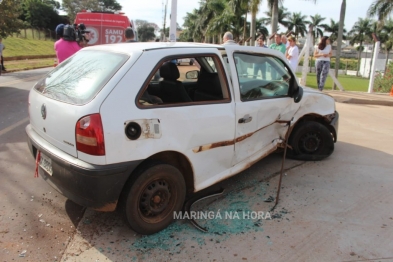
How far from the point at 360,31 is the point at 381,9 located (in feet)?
164

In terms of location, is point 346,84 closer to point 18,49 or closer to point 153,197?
point 18,49

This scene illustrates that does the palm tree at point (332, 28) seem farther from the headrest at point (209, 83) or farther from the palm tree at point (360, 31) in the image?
the headrest at point (209, 83)

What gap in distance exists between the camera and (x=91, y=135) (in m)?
2.51

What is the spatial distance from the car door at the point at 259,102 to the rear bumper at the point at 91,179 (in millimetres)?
1319

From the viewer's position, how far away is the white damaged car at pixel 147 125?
257 centimetres

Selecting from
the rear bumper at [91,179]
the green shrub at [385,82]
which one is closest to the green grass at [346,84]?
the green shrub at [385,82]

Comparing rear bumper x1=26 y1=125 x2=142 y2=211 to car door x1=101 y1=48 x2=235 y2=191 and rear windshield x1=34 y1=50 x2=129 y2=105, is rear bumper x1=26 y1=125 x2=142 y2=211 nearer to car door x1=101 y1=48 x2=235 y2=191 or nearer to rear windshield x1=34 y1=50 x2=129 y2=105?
car door x1=101 y1=48 x2=235 y2=191

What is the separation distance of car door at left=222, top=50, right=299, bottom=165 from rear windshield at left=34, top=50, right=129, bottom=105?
49.0 inches

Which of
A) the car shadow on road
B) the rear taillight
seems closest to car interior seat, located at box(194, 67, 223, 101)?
the car shadow on road

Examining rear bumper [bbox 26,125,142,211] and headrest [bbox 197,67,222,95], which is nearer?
rear bumper [bbox 26,125,142,211]

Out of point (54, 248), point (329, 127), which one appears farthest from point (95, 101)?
point (329, 127)

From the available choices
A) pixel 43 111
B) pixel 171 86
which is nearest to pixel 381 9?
pixel 171 86

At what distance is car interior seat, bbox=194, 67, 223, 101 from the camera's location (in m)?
3.41

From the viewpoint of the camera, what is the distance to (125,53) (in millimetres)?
2945
